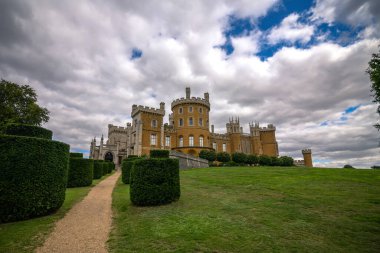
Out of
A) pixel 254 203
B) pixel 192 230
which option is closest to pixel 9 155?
pixel 192 230

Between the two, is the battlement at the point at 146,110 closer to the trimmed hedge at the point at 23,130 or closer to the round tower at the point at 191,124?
the round tower at the point at 191,124

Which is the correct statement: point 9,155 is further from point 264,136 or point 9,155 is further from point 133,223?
point 264,136

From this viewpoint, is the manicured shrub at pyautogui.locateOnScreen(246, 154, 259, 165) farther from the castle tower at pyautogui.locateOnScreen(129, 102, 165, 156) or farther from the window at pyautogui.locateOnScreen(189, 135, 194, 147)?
the castle tower at pyautogui.locateOnScreen(129, 102, 165, 156)

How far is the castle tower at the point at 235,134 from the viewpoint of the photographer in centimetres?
4981

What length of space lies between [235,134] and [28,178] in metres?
46.7

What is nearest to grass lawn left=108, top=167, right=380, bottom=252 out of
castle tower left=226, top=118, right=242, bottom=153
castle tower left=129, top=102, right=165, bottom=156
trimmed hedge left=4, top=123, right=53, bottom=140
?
trimmed hedge left=4, top=123, right=53, bottom=140

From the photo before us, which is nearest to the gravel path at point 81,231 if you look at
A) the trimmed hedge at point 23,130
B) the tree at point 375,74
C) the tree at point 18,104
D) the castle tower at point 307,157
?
the trimmed hedge at point 23,130

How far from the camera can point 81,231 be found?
590 centimetres

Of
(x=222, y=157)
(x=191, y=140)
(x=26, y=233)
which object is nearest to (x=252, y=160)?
(x=222, y=157)

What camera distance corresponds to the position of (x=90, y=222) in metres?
6.73

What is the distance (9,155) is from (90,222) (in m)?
3.29

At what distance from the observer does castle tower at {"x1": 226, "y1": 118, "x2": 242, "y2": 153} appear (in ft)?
163

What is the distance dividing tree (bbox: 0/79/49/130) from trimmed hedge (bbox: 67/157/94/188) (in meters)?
13.4

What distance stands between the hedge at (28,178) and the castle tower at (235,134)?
44970 millimetres
